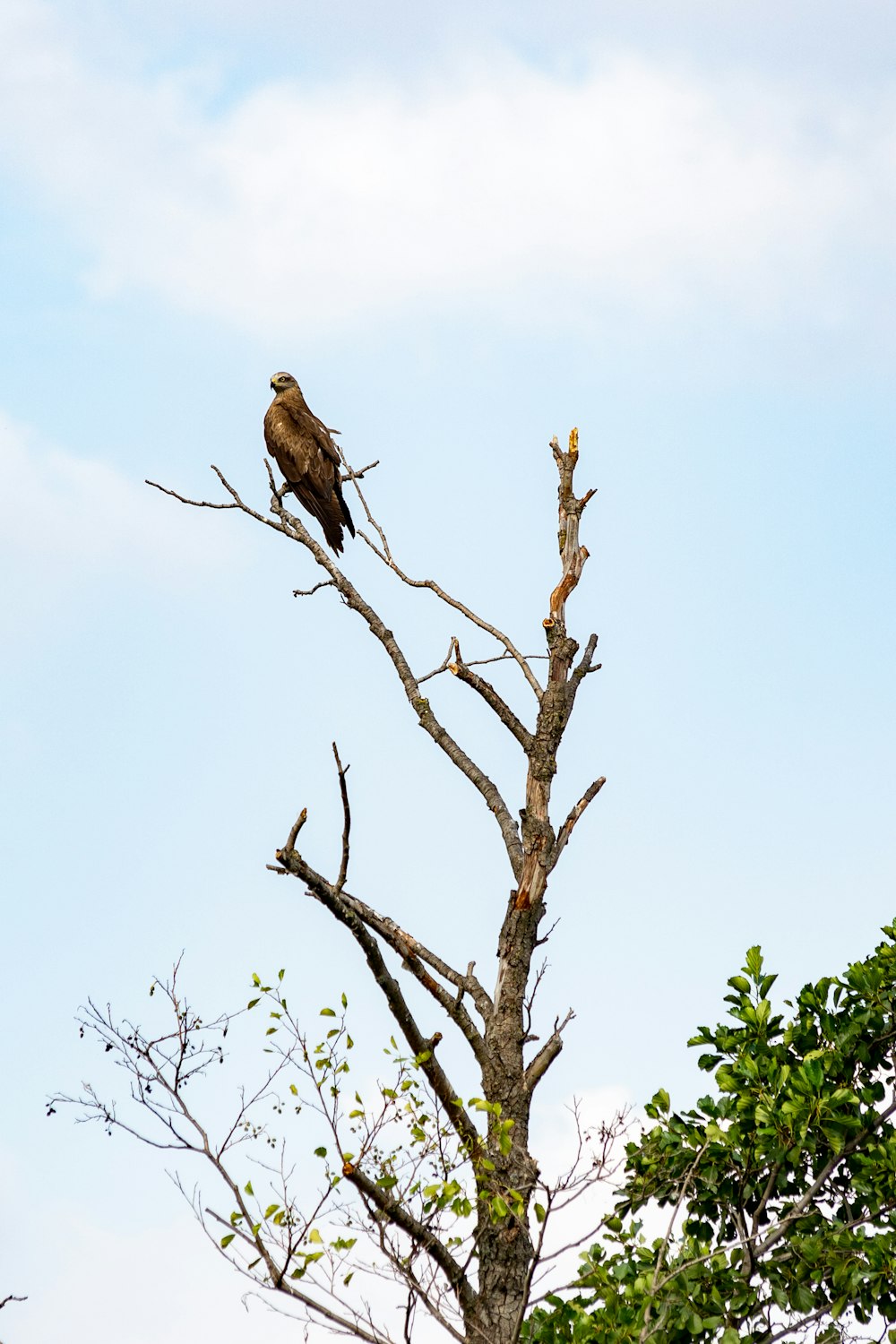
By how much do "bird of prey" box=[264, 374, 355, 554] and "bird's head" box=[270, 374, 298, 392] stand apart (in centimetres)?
145

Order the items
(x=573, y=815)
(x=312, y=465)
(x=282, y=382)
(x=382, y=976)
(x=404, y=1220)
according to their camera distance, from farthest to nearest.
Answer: (x=282, y=382) < (x=312, y=465) < (x=573, y=815) < (x=382, y=976) < (x=404, y=1220)

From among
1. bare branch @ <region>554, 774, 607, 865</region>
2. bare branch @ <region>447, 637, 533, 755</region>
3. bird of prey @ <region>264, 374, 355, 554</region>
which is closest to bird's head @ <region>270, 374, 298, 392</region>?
bird of prey @ <region>264, 374, 355, 554</region>

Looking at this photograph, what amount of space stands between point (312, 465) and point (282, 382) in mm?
2827

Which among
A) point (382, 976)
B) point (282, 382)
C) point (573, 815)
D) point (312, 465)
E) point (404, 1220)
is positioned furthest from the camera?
point (282, 382)

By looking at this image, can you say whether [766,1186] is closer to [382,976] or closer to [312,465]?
[382,976]

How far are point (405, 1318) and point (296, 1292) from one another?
0.69m

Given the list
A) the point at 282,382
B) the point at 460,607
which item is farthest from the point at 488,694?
the point at 282,382

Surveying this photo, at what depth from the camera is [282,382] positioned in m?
16.0

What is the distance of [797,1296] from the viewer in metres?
8.16

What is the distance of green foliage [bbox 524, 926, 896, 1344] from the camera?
8.05 m

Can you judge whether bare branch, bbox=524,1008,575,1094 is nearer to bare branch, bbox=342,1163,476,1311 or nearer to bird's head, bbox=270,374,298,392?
bare branch, bbox=342,1163,476,1311

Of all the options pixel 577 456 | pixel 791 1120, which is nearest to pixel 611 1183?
pixel 791 1120

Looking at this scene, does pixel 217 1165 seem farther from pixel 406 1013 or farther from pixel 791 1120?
pixel 791 1120

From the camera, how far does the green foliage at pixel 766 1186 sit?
317 inches
